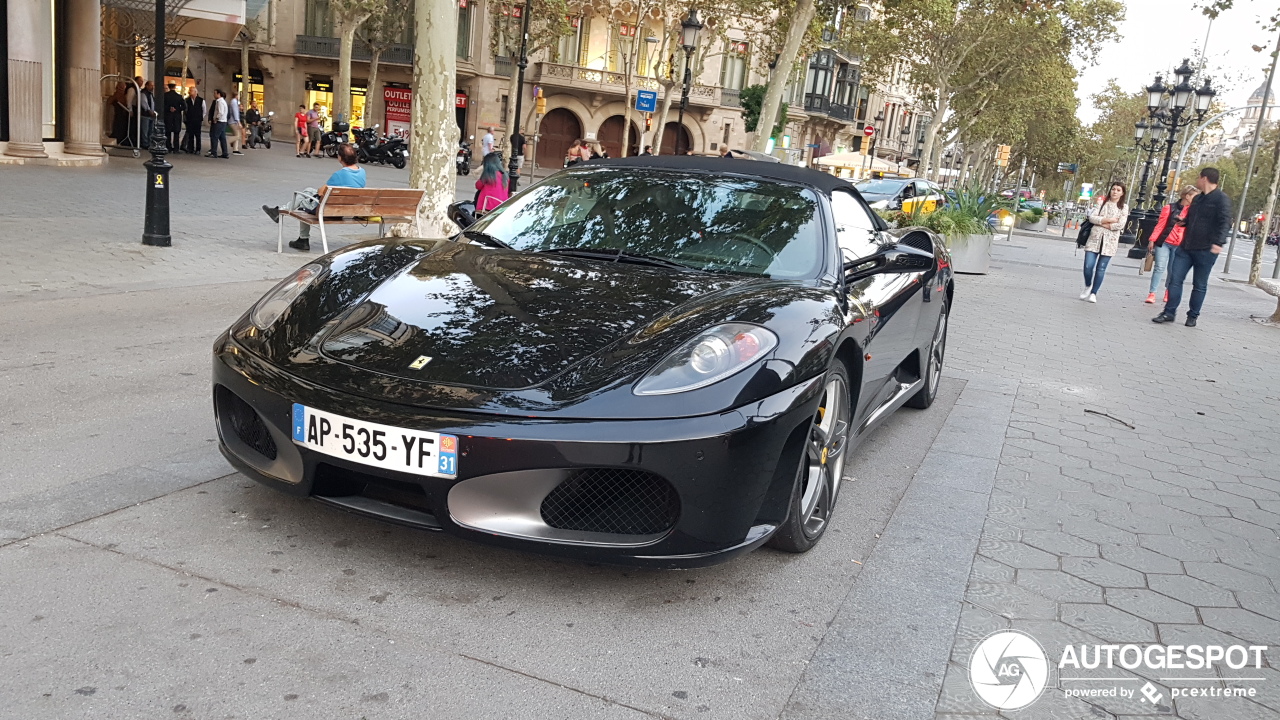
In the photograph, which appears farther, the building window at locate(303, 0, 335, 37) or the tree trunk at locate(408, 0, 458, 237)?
the building window at locate(303, 0, 335, 37)

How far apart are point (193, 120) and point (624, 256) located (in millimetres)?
26862

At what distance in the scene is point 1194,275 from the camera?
41.0ft

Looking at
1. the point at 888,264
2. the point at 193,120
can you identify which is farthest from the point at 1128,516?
the point at 193,120

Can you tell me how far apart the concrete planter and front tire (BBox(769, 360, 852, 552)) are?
1376cm

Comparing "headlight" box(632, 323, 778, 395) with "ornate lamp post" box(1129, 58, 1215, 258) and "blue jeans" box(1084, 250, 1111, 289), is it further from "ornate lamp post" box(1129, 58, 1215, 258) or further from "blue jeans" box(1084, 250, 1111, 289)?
"ornate lamp post" box(1129, 58, 1215, 258)

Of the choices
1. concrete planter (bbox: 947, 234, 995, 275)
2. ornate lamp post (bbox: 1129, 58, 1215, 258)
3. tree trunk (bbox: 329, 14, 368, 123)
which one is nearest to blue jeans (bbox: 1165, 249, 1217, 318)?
concrete planter (bbox: 947, 234, 995, 275)

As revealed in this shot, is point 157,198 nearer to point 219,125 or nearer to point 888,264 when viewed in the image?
Answer: point 888,264

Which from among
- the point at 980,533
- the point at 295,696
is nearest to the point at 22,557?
the point at 295,696

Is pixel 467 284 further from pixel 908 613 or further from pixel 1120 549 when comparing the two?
pixel 1120 549

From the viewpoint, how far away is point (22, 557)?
9.99 feet

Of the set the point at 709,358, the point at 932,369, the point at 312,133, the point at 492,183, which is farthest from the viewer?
the point at 312,133

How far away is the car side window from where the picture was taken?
172 inches

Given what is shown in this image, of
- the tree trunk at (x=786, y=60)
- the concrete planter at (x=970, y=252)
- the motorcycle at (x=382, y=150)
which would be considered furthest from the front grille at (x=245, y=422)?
the motorcycle at (x=382, y=150)

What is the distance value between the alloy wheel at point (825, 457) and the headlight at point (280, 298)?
6.13 feet
